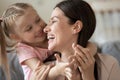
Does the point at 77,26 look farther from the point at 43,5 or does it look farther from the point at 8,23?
the point at 43,5

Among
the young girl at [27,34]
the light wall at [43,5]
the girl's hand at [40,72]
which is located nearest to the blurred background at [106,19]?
the light wall at [43,5]

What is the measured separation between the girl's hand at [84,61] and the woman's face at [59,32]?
0.11m

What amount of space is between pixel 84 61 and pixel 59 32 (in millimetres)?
188

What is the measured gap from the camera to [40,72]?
4.01ft

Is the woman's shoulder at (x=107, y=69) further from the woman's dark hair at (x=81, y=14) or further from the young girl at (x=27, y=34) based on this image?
the young girl at (x=27, y=34)

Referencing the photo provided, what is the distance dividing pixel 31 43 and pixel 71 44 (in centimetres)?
24

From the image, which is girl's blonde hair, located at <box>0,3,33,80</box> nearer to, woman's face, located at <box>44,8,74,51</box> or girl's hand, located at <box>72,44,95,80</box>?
woman's face, located at <box>44,8,74,51</box>

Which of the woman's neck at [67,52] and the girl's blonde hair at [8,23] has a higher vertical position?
the girl's blonde hair at [8,23]

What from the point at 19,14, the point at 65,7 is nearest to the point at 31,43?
the point at 19,14

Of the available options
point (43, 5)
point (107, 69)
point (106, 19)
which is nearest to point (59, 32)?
point (107, 69)

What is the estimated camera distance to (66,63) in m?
1.17

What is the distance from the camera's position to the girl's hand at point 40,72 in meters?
1.21

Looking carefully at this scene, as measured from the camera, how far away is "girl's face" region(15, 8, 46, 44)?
51.5 inches

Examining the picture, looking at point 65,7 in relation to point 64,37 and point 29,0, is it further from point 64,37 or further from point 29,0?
point 29,0
